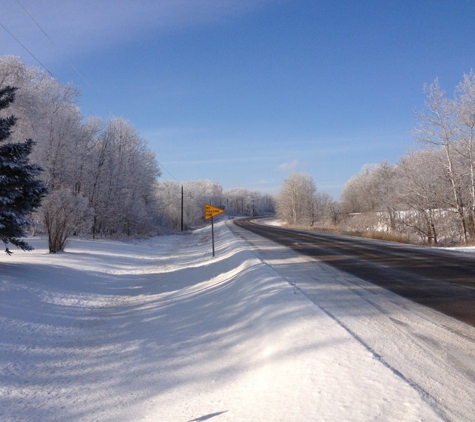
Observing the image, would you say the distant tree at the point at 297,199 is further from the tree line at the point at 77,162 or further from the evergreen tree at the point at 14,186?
the evergreen tree at the point at 14,186

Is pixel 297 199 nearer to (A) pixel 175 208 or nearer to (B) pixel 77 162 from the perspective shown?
(A) pixel 175 208

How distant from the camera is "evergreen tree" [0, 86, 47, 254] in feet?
35.1

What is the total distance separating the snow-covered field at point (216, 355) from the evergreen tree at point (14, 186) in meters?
1.21

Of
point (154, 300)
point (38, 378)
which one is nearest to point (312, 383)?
point (38, 378)

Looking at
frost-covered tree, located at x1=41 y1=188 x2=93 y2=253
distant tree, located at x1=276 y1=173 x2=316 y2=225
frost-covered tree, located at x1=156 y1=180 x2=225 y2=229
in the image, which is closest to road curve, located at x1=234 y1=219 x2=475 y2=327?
frost-covered tree, located at x1=41 y1=188 x2=93 y2=253

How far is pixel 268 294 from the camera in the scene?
27.7 feet

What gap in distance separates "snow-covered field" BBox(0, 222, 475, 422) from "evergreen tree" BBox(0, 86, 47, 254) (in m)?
1.21

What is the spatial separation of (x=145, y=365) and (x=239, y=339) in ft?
5.00

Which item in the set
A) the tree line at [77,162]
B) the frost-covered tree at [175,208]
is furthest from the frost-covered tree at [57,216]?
the frost-covered tree at [175,208]

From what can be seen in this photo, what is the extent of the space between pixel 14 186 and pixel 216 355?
8134mm

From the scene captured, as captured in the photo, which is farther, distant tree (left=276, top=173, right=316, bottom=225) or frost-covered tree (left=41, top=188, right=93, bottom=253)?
distant tree (left=276, top=173, right=316, bottom=225)

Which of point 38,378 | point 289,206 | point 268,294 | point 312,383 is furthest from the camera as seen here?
point 289,206

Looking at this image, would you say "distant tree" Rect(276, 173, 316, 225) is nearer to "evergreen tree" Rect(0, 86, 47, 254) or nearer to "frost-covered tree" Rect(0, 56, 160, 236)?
"frost-covered tree" Rect(0, 56, 160, 236)

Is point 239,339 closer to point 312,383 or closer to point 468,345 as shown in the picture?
point 312,383
